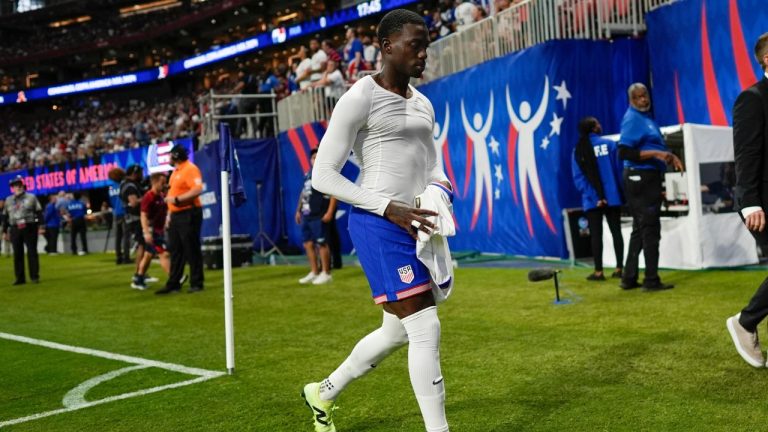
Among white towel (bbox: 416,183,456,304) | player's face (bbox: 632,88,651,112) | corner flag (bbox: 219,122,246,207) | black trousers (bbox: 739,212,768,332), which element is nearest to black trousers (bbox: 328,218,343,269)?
player's face (bbox: 632,88,651,112)

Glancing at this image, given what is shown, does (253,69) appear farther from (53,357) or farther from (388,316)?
(388,316)

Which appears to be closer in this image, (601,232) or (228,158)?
(228,158)

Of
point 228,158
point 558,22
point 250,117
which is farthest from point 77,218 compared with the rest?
point 228,158

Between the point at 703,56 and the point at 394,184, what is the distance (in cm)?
993

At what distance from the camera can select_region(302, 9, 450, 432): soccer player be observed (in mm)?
3275

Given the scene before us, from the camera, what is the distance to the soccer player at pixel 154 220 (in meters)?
11.9

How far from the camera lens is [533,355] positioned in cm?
561

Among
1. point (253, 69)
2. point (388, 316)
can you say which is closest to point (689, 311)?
point (388, 316)

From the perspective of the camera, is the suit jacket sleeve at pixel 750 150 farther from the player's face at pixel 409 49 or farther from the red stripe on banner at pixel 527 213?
the red stripe on banner at pixel 527 213

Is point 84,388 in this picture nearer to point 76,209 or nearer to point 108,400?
point 108,400

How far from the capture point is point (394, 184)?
341cm

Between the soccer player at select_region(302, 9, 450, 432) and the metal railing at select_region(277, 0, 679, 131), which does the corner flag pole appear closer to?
the soccer player at select_region(302, 9, 450, 432)

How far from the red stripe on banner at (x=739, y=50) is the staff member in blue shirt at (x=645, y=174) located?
3.60 meters

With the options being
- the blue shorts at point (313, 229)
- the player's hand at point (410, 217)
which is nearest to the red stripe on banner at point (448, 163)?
the blue shorts at point (313, 229)
